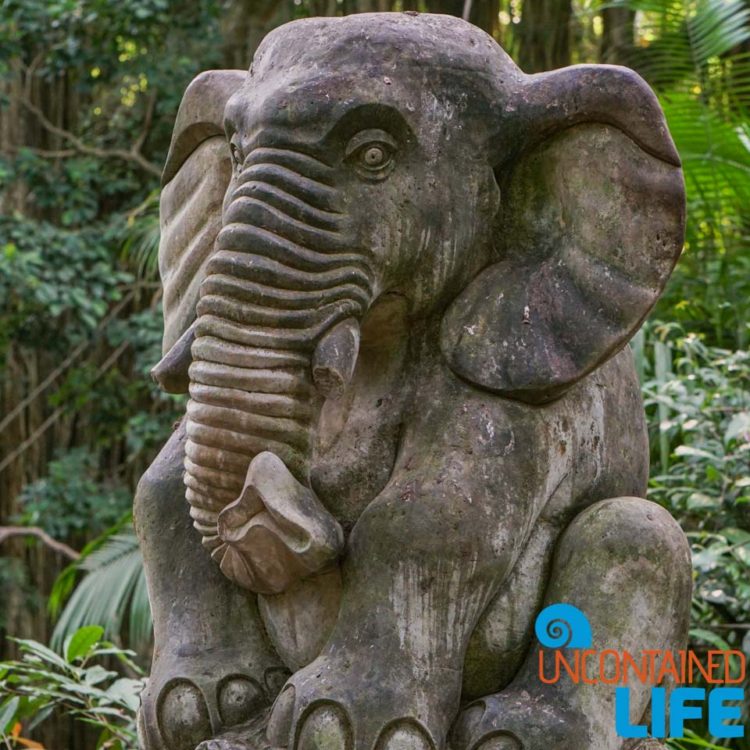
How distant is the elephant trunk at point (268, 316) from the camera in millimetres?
2127

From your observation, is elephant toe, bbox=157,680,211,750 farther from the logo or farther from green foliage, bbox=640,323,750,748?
green foliage, bbox=640,323,750,748

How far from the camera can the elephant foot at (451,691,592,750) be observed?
2.18m

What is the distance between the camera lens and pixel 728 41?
16.0 feet

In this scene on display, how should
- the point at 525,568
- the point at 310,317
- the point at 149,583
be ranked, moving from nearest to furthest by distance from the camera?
1. the point at 310,317
2. the point at 525,568
3. the point at 149,583

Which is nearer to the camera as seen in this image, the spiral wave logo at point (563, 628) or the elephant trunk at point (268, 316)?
the elephant trunk at point (268, 316)

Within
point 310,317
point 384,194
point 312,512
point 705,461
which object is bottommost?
point 705,461

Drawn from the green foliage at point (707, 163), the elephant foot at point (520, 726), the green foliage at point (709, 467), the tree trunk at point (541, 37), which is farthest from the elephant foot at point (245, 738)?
the tree trunk at point (541, 37)

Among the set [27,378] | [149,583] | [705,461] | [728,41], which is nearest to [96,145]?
[27,378]

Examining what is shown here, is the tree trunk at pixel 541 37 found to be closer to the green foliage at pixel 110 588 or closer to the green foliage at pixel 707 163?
the green foliage at pixel 707 163

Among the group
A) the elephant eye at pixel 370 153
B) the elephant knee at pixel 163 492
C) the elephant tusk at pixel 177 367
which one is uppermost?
the elephant eye at pixel 370 153

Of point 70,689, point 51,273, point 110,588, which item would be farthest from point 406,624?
point 51,273

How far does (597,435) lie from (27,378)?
480 centimetres

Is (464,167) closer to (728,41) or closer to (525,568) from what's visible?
(525,568)

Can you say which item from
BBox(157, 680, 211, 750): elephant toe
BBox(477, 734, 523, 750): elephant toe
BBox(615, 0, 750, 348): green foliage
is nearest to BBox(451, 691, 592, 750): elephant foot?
BBox(477, 734, 523, 750): elephant toe
